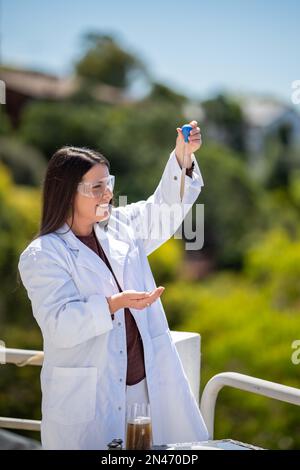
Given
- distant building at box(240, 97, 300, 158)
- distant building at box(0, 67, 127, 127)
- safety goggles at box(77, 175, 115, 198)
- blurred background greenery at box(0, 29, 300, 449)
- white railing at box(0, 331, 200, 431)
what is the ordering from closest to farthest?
1. safety goggles at box(77, 175, 115, 198)
2. white railing at box(0, 331, 200, 431)
3. blurred background greenery at box(0, 29, 300, 449)
4. distant building at box(0, 67, 127, 127)
5. distant building at box(240, 97, 300, 158)

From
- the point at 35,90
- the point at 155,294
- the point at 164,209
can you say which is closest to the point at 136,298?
the point at 155,294

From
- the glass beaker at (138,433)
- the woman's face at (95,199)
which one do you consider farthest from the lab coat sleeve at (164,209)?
the glass beaker at (138,433)

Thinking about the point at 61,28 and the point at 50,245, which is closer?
the point at 50,245

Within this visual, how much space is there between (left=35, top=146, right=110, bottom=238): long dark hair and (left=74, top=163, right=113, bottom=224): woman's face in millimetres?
12

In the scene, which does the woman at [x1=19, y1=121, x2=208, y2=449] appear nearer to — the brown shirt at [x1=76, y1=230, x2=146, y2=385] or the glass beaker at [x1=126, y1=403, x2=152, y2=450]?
the brown shirt at [x1=76, y1=230, x2=146, y2=385]

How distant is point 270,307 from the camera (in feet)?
44.2

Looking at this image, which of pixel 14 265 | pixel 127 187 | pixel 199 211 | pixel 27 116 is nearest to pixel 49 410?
pixel 199 211

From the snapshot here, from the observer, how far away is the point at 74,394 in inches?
82.7

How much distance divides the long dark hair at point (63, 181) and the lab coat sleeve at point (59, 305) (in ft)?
0.45

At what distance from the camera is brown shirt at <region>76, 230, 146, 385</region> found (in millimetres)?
2221

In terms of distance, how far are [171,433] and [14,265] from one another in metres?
11.4

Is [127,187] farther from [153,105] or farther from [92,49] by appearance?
[92,49]

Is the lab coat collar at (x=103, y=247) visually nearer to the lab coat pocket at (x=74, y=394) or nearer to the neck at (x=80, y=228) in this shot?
the neck at (x=80, y=228)

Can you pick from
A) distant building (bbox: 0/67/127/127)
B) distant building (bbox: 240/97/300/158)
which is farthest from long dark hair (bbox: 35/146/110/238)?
distant building (bbox: 240/97/300/158)
